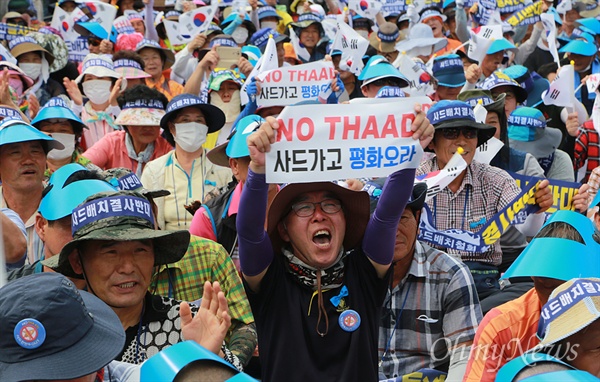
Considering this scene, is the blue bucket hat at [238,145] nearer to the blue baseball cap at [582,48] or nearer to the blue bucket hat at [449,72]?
A: the blue bucket hat at [449,72]

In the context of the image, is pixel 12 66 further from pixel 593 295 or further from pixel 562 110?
pixel 593 295

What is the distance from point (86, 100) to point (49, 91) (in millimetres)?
515

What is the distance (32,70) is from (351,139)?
7724mm

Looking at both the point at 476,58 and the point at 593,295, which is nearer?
the point at 593,295

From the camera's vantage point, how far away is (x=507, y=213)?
604 centimetres

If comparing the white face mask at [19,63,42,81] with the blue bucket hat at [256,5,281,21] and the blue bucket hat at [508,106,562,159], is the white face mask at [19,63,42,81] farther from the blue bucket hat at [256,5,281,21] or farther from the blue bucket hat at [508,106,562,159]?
the blue bucket hat at [508,106,562,159]

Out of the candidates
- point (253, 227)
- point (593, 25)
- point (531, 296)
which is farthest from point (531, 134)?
point (593, 25)

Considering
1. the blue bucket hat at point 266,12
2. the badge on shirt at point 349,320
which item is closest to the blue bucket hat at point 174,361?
the badge on shirt at point 349,320

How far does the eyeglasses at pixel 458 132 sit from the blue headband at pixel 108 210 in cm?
298

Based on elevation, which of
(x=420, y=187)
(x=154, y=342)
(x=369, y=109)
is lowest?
(x=154, y=342)

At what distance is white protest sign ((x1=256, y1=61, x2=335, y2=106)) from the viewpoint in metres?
7.96

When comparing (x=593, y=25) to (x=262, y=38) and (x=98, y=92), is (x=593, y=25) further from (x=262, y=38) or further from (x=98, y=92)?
(x=98, y=92)

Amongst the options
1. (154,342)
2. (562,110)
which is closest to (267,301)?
(154,342)

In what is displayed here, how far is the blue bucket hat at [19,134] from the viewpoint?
19.4 feet
